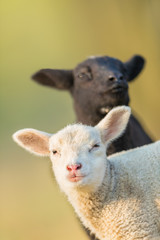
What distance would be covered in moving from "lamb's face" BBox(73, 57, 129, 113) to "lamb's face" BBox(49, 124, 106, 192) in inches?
63.5

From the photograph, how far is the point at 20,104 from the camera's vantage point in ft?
53.6

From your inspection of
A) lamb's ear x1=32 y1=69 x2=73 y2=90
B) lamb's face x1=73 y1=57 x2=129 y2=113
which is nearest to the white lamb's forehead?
lamb's face x1=73 y1=57 x2=129 y2=113

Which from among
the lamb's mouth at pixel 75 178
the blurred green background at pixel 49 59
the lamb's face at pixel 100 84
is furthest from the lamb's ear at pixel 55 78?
the blurred green background at pixel 49 59

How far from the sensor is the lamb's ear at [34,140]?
5.58 metres

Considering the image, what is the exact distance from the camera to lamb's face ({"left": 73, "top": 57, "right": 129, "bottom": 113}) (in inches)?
274

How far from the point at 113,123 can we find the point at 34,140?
738 millimetres

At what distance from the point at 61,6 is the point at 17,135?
1254 cm

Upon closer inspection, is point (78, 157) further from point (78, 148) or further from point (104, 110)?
point (104, 110)

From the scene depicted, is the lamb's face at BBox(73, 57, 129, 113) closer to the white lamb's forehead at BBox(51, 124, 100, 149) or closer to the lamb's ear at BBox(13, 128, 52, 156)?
the lamb's ear at BBox(13, 128, 52, 156)

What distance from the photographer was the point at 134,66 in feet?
27.2

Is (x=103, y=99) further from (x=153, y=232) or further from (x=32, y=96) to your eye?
(x=32, y=96)

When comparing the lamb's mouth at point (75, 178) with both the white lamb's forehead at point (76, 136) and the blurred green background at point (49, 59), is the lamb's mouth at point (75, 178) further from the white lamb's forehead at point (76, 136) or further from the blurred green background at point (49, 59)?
the blurred green background at point (49, 59)

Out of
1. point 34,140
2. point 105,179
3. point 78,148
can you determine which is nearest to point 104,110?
point 34,140

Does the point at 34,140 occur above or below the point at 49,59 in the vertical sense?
above
